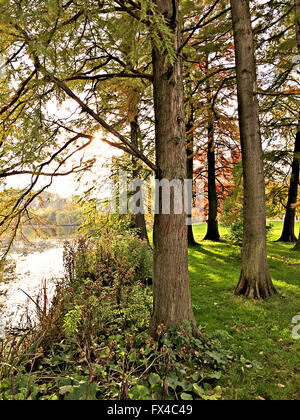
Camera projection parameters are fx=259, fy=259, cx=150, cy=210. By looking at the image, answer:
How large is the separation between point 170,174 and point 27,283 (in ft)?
21.8

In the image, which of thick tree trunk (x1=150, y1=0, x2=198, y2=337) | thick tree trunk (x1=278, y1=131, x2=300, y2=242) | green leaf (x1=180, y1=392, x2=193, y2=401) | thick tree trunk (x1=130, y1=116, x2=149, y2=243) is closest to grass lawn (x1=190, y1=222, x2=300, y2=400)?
green leaf (x1=180, y1=392, x2=193, y2=401)

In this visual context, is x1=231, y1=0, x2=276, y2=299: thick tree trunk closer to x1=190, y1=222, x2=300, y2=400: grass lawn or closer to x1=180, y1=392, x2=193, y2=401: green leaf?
x1=190, y1=222, x2=300, y2=400: grass lawn

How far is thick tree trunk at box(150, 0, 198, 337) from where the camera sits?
3.18m

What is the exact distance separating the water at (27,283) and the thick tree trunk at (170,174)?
186 centimetres

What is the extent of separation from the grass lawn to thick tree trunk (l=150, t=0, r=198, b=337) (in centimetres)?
95

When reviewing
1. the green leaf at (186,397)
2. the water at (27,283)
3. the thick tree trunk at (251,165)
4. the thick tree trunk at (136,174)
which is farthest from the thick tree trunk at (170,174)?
the thick tree trunk at (136,174)

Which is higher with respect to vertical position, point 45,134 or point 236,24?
point 236,24

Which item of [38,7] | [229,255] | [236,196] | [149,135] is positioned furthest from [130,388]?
[149,135]

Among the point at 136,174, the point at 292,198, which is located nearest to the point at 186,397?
the point at 136,174

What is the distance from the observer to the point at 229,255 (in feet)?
31.8

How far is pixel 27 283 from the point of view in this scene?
7.81 metres

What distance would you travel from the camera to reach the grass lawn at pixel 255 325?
282 centimetres

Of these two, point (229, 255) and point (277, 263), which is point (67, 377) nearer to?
point (277, 263)
